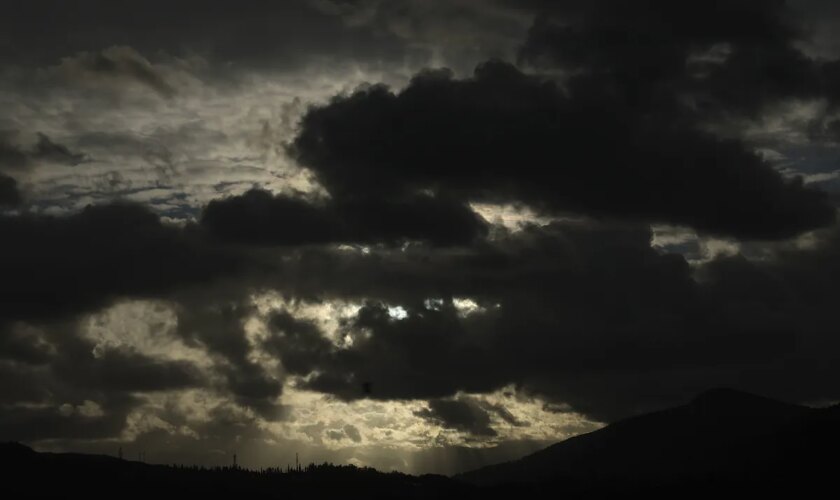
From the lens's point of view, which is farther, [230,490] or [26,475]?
[230,490]

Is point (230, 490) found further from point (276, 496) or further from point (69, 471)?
point (69, 471)

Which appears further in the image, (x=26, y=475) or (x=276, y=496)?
(x=276, y=496)

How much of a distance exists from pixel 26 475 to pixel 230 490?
34776mm

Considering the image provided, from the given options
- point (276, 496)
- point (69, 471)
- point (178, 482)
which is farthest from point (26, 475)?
point (276, 496)

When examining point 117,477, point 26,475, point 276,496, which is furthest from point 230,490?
point 26,475

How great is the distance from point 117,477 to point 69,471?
768 centimetres

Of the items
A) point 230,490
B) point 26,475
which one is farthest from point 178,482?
point 26,475

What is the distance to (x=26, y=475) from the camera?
17862 cm

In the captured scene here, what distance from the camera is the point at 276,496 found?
19775 centimetres

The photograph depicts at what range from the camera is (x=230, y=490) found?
197 metres

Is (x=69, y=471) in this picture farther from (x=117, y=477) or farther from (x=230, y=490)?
(x=230, y=490)

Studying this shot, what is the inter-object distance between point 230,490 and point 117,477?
20.1 m

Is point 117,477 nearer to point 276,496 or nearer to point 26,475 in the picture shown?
point 26,475

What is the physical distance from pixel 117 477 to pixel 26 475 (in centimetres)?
1471
